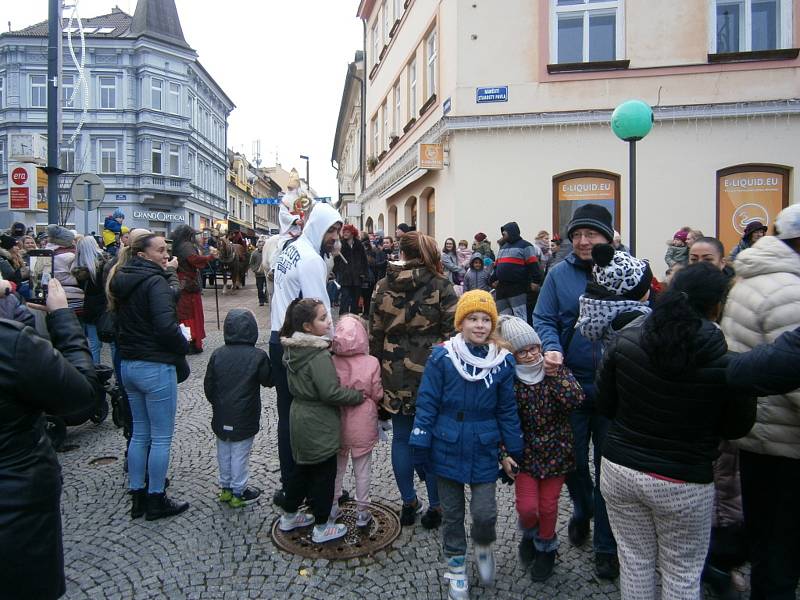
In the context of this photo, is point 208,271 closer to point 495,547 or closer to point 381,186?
point 381,186

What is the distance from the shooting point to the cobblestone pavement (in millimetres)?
3318

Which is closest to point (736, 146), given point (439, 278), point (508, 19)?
point (508, 19)

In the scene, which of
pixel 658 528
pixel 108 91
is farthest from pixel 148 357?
pixel 108 91

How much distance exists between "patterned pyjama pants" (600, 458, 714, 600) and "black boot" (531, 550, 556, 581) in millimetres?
658

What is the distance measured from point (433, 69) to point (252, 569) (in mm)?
13849

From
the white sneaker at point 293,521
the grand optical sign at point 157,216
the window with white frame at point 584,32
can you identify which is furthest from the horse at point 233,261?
the grand optical sign at point 157,216

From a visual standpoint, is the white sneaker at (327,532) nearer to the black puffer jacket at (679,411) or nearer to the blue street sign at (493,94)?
the black puffer jacket at (679,411)

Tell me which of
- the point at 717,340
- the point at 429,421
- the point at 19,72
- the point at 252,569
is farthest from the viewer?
the point at 19,72

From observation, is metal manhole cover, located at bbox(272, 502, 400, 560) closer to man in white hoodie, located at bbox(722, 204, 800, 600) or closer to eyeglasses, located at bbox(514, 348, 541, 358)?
eyeglasses, located at bbox(514, 348, 541, 358)

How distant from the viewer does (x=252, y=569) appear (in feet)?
11.6

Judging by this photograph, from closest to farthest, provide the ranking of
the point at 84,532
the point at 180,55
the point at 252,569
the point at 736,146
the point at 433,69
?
1. the point at 252,569
2. the point at 84,532
3. the point at 736,146
4. the point at 433,69
5. the point at 180,55

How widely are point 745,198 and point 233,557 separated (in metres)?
12.2

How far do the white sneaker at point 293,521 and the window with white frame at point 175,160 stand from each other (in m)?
46.7

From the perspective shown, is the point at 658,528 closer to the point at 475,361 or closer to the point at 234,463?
the point at 475,361
